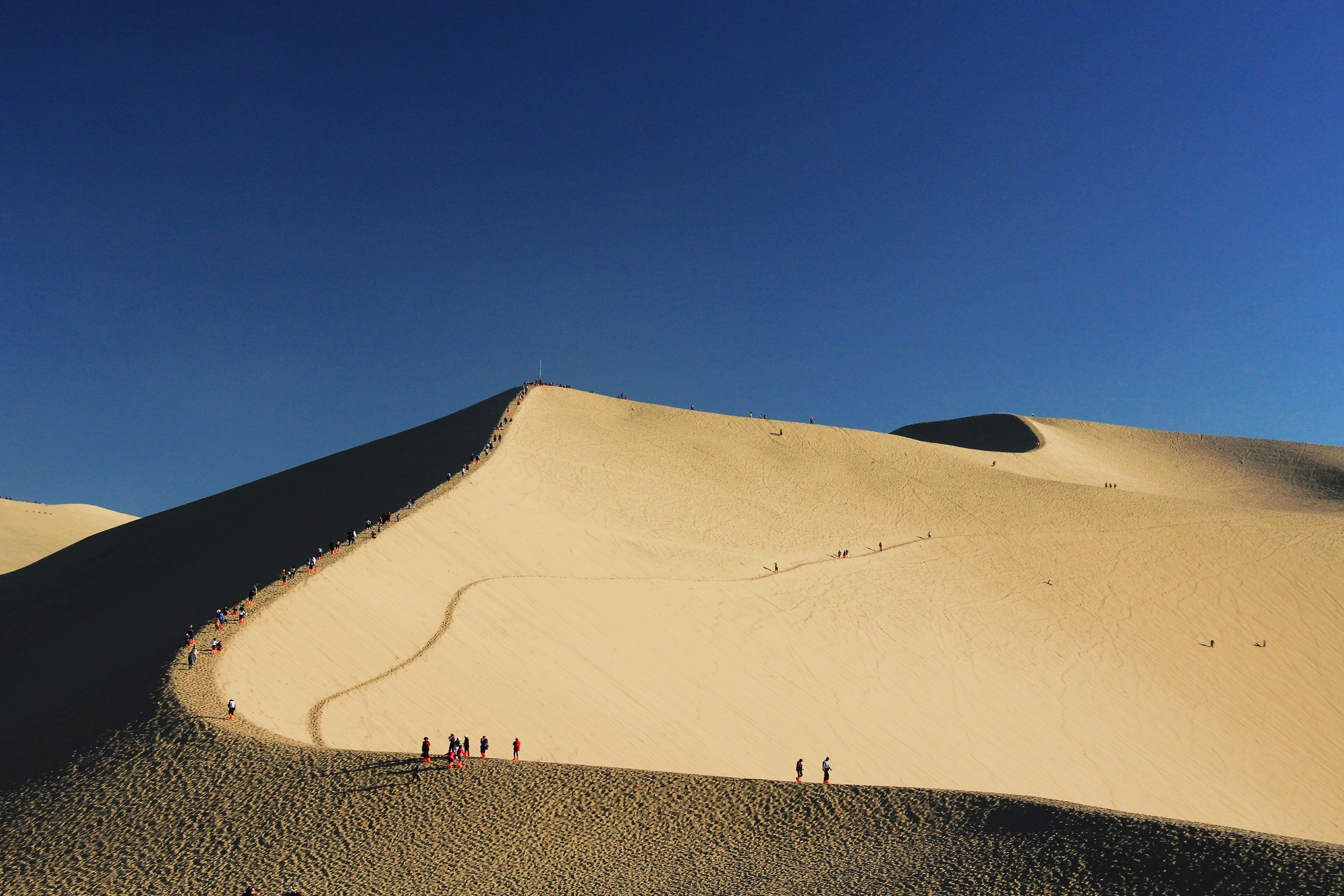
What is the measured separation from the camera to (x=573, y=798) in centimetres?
1162

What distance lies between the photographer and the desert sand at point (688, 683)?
10227mm

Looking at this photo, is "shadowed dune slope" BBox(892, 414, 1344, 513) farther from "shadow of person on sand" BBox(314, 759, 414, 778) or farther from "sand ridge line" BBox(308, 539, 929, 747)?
"shadow of person on sand" BBox(314, 759, 414, 778)

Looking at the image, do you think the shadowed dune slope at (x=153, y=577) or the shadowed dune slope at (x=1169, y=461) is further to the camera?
the shadowed dune slope at (x=1169, y=461)

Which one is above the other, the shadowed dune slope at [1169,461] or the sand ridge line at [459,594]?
the shadowed dune slope at [1169,461]

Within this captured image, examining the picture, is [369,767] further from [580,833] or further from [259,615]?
[259,615]

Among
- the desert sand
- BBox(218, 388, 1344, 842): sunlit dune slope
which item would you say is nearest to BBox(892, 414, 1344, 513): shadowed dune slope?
the desert sand

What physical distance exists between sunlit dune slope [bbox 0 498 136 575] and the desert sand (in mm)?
23236

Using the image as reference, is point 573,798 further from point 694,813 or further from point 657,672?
point 657,672

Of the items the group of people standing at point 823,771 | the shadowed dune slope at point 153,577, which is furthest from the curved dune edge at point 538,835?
the shadowed dune slope at point 153,577

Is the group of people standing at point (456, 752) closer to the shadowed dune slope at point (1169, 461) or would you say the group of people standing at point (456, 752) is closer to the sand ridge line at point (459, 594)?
the sand ridge line at point (459, 594)

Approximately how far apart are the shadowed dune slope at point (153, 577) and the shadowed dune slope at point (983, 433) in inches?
1388

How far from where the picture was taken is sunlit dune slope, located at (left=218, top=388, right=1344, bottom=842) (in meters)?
16.7

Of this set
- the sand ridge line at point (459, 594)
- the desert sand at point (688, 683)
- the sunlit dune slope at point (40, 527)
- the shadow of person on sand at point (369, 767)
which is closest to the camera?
the desert sand at point (688, 683)

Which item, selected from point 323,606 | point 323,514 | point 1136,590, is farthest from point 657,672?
point 1136,590
